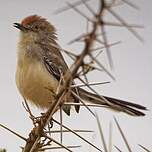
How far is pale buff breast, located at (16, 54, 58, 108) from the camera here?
9.22 feet

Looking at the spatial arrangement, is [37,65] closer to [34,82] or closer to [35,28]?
[34,82]

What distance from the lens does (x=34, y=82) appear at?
2836mm

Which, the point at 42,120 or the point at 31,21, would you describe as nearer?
the point at 42,120

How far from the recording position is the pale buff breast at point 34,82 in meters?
2.81

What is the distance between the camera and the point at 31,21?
343 cm

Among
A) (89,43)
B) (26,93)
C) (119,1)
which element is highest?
(26,93)

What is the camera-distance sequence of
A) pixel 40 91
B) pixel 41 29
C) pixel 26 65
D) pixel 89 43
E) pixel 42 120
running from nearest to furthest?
pixel 89 43
pixel 42 120
pixel 40 91
pixel 26 65
pixel 41 29

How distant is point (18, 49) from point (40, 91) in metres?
0.59

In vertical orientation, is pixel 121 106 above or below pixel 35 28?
below

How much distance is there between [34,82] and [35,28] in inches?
30.8

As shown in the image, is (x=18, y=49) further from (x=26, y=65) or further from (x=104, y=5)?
(x=104, y=5)

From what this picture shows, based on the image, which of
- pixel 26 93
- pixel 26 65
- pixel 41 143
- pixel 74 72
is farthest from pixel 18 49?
pixel 74 72

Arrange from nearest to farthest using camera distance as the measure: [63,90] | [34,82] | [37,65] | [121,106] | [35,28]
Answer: [63,90]
[121,106]
[34,82]
[37,65]
[35,28]

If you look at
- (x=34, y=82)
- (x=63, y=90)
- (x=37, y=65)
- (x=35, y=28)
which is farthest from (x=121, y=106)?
(x=35, y=28)
